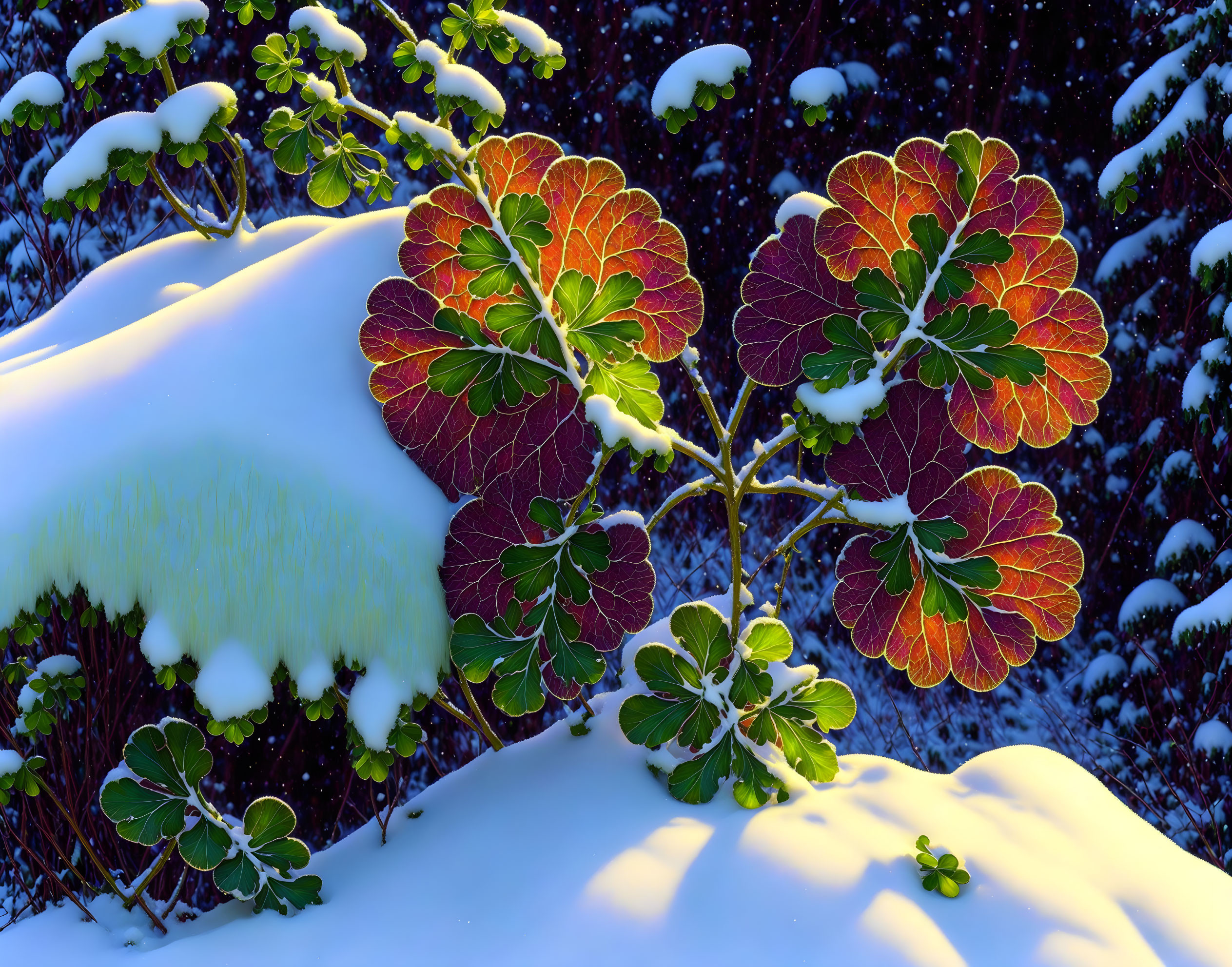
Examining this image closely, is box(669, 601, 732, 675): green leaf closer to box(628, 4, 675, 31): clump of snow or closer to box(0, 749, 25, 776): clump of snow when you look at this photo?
box(0, 749, 25, 776): clump of snow

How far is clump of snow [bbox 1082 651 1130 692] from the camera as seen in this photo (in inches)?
114

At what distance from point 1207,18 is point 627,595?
2.51 metres

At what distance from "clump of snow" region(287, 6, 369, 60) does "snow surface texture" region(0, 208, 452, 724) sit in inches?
15.5

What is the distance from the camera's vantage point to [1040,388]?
3.86 feet

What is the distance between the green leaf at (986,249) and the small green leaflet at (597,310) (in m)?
0.38

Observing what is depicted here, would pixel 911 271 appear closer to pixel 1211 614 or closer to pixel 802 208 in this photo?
pixel 802 208

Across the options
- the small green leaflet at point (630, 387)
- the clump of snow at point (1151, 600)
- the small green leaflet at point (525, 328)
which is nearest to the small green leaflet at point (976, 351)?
the small green leaflet at point (630, 387)

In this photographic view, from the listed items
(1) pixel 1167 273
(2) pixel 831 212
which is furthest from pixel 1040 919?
(1) pixel 1167 273

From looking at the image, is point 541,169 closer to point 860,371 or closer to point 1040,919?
point 860,371

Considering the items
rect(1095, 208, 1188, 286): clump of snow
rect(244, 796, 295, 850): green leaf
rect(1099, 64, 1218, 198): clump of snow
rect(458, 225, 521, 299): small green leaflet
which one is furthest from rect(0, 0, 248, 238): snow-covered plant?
rect(1095, 208, 1188, 286): clump of snow

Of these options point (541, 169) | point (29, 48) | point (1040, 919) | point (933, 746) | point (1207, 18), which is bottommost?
point (933, 746)

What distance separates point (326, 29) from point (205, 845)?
109 cm

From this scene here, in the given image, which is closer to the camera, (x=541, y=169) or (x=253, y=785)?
(x=541, y=169)

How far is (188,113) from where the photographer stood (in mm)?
1376
